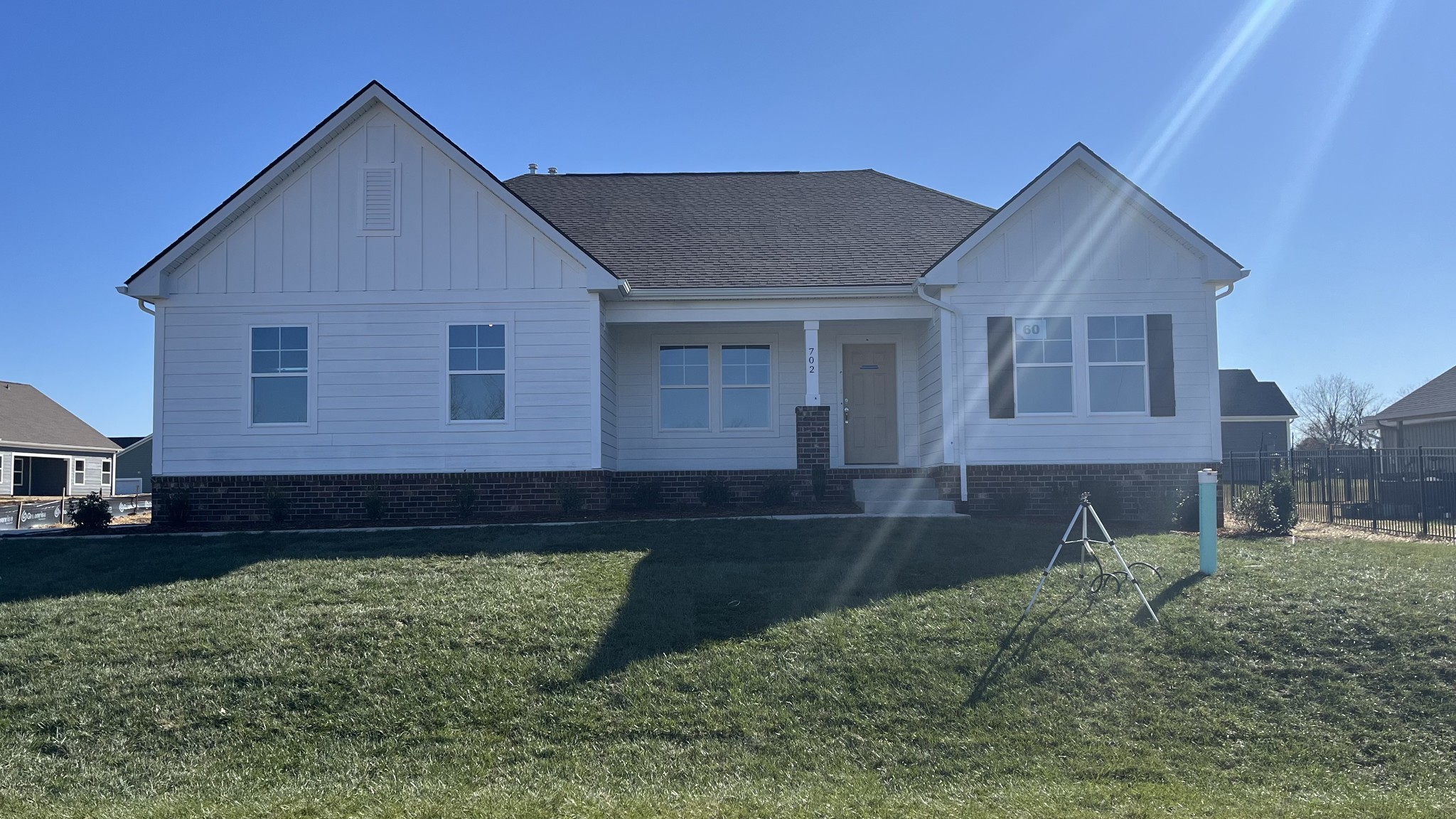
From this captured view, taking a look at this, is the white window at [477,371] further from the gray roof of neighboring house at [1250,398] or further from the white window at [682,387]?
the gray roof of neighboring house at [1250,398]

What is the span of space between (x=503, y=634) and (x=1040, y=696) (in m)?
4.16

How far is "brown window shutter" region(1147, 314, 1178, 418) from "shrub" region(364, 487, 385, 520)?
35.5 feet

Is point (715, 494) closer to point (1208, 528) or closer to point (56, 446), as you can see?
point (1208, 528)

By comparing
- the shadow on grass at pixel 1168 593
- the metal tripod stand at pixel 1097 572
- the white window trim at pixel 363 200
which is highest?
the white window trim at pixel 363 200

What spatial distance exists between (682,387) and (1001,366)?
508 centimetres

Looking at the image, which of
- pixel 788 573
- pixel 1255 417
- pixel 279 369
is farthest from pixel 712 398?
pixel 1255 417

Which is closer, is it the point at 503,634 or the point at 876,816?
the point at 876,816

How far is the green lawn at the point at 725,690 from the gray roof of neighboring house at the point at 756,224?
667 cm

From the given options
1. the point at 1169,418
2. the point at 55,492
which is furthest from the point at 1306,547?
the point at 55,492

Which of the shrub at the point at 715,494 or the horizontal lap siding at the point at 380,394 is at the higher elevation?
the horizontal lap siding at the point at 380,394

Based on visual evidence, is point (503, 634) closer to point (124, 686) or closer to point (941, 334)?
point (124, 686)

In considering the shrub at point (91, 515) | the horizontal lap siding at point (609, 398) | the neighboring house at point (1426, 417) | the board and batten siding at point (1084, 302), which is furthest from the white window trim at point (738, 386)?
the neighboring house at point (1426, 417)

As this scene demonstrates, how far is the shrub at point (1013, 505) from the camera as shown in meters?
14.9

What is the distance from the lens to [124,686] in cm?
796
